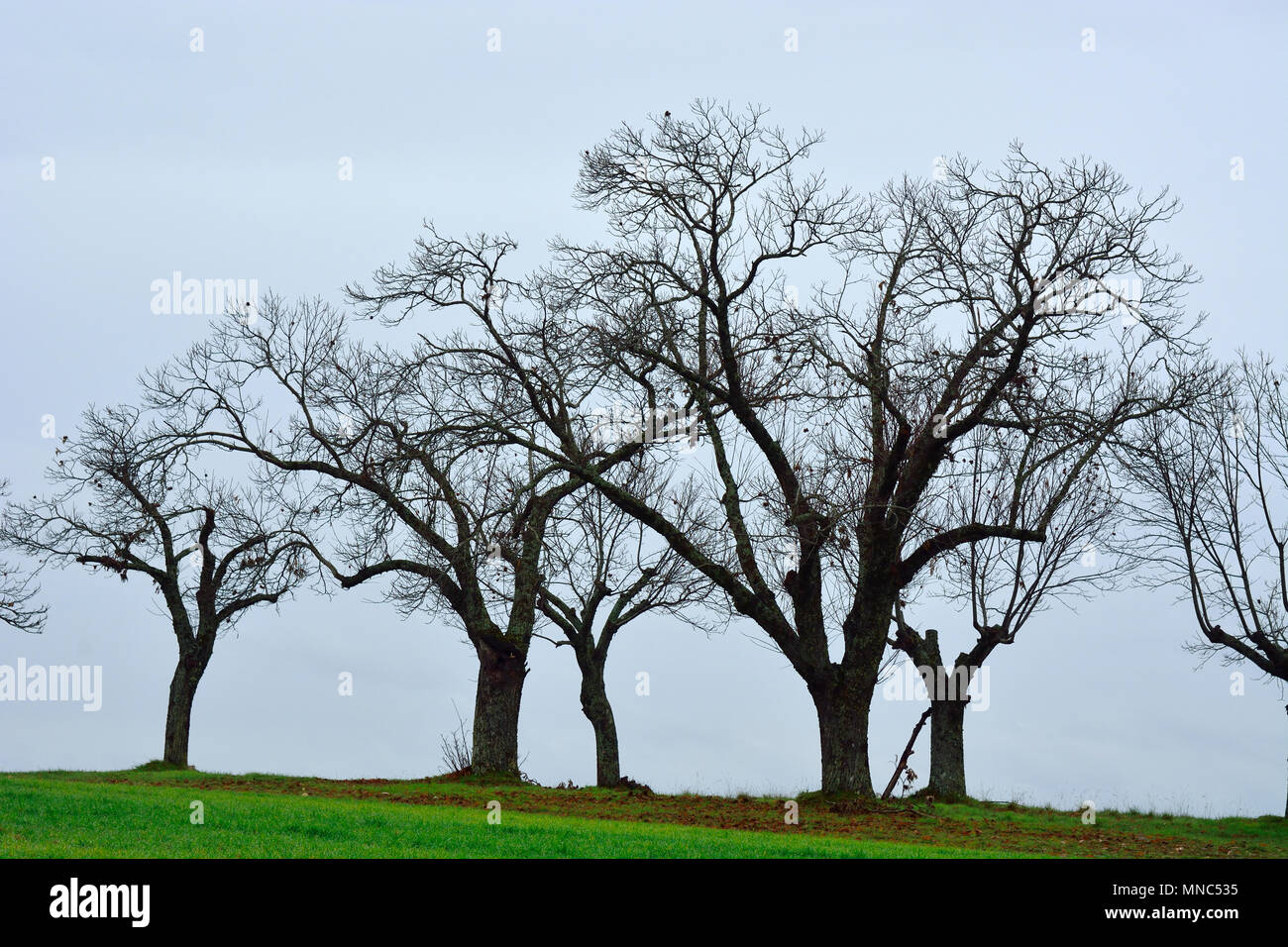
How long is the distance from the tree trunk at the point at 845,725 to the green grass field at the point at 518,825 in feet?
2.07

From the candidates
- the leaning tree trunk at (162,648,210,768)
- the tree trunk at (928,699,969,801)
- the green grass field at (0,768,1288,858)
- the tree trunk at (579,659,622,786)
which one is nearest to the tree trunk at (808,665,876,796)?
Answer: the green grass field at (0,768,1288,858)

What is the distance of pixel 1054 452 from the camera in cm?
2261

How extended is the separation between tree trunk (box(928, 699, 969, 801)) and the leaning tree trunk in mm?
19283

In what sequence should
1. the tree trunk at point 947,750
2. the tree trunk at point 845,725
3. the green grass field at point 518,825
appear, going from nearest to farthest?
the green grass field at point 518,825 < the tree trunk at point 845,725 < the tree trunk at point 947,750

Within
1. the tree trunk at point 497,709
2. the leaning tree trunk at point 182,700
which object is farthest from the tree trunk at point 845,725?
the leaning tree trunk at point 182,700

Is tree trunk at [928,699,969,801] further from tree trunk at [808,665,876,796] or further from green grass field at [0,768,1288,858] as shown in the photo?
tree trunk at [808,665,876,796]

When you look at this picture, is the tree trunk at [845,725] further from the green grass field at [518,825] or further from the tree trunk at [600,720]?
the tree trunk at [600,720]

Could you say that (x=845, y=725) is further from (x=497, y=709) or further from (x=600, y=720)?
(x=600, y=720)

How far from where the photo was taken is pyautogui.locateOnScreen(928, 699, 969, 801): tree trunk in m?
27.6

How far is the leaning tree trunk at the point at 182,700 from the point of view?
104ft

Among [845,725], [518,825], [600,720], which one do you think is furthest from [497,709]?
[518,825]

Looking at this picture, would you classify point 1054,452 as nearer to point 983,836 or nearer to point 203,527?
point 983,836
